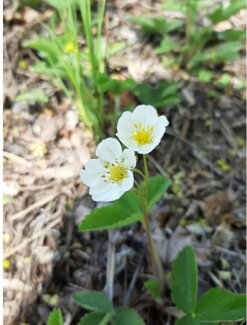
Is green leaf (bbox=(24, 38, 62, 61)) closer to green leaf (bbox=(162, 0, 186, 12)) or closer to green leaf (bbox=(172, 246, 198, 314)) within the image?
green leaf (bbox=(162, 0, 186, 12))

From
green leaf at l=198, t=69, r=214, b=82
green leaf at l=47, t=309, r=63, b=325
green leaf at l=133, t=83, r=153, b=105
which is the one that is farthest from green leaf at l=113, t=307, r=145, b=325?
green leaf at l=198, t=69, r=214, b=82

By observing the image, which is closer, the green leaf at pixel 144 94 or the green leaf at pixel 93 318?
the green leaf at pixel 93 318

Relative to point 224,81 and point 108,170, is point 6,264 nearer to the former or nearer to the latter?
point 108,170

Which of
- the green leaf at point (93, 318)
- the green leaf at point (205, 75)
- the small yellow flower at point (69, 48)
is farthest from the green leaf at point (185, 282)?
the green leaf at point (205, 75)

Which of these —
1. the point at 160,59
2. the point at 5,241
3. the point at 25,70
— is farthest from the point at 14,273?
the point at 160,59

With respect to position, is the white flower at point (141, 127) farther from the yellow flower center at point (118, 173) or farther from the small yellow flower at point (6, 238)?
the small yellow flower at point (6, 238)

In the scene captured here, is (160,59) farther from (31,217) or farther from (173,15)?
(31,217)
